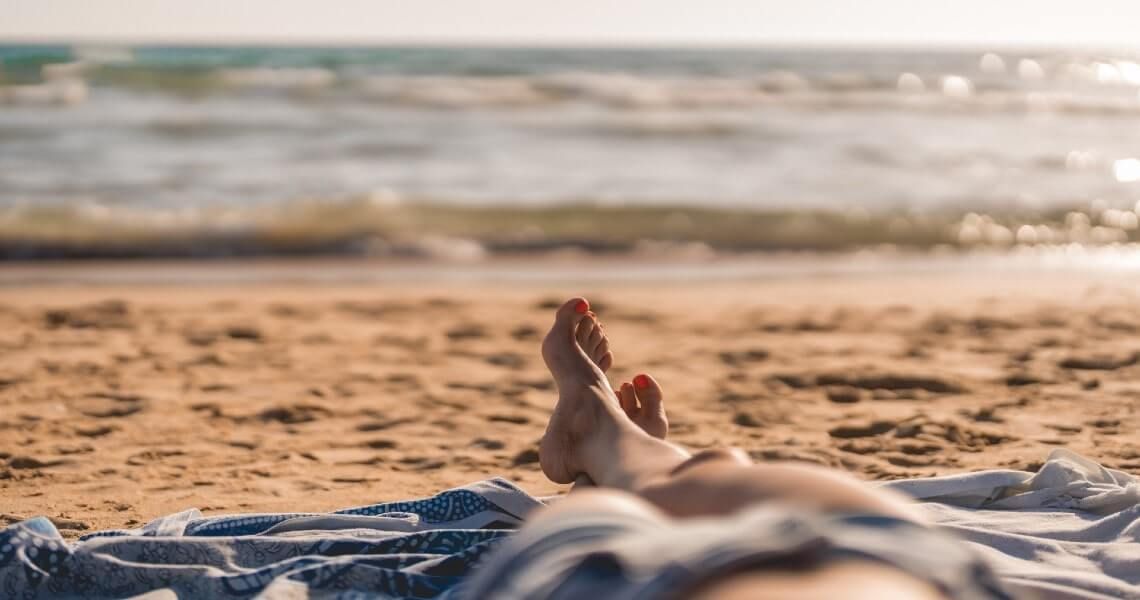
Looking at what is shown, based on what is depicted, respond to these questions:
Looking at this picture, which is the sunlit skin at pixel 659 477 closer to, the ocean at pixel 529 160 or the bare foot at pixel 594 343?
the bare foot at pixel 594 343

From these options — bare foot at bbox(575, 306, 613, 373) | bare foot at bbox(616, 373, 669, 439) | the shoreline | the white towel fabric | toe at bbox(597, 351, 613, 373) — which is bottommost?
the shoreline

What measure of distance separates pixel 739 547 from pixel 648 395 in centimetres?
164

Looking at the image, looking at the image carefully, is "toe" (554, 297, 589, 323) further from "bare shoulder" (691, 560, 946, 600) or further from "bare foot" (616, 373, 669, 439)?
"bare shoulder" (691, 560, 946, 600)

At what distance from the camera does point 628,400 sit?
2.92m

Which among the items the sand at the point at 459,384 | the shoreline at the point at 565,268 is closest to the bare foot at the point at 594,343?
the sand at the point at 459,384

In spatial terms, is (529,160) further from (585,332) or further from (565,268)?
(585,332)

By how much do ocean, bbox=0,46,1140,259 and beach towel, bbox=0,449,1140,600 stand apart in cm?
536

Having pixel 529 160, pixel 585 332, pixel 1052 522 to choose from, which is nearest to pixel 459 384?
pixel 585 332

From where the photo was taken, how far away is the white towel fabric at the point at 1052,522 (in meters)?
2.21

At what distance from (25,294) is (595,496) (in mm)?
5584

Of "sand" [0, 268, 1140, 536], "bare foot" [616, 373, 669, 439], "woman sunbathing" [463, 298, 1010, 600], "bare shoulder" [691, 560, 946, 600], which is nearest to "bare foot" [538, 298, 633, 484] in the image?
"bare foot" [616, 373, 669, 439]

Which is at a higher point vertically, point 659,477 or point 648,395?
point 659,477

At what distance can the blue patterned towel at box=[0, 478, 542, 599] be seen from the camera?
2.18m

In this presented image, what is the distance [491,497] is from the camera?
2.66 m
